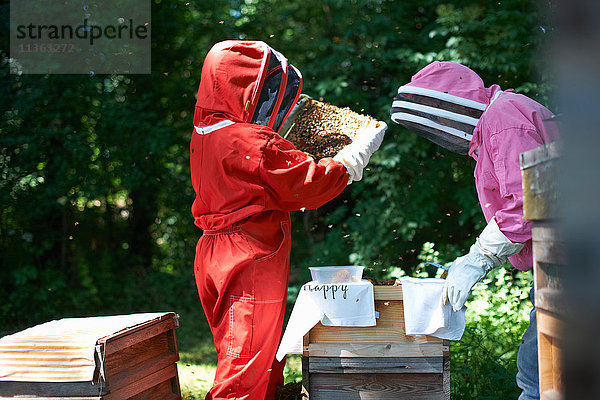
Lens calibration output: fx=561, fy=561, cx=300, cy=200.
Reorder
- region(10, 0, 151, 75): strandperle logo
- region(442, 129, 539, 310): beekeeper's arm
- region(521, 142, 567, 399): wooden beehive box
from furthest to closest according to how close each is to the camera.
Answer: region(10, 0, 151, 75): strandperle logo
region(442, 129, 539, 310): beekeeper's arm
region(521, 142, 567, 399): wooden beehive box

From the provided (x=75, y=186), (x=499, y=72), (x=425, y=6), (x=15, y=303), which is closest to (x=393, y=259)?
(x=499, y=72)

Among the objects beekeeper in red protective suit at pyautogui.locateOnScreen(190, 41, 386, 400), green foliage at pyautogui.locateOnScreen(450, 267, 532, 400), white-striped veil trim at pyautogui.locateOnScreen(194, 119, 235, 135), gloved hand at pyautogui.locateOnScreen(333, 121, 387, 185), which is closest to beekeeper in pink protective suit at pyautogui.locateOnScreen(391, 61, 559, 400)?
gloved hand at pyautogui.locateOnScreen(333, 121, 387, 185)

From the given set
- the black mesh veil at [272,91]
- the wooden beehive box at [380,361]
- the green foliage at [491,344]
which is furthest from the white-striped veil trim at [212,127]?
the green foliage at [491,344]

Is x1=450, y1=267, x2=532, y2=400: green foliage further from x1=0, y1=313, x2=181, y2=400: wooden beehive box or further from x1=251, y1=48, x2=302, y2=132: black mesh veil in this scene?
x1=251, y1=48, x2=302, y2=132: black mesh veil

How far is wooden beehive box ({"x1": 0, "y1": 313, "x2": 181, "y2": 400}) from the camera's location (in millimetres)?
2203

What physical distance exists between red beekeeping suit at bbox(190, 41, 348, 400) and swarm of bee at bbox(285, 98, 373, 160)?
221 mm

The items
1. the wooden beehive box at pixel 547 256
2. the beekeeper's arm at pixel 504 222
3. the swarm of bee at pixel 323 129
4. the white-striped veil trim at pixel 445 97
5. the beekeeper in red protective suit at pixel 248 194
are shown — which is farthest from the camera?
Answer: the swarm of bee at pixel 323 129

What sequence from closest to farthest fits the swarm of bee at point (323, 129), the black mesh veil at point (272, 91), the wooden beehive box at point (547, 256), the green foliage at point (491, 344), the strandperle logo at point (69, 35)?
the wooden beehive box at point (547, 256) → the black mesh veil at point (272, 91) → the swarm of bee at point (323, 129) → the green foliage at point (491, 344) → the strandperle logo at point (69, 35)

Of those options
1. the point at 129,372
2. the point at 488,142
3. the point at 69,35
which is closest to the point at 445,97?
the point at 488,142

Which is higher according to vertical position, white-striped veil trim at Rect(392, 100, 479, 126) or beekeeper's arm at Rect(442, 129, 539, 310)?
white-striped veil trim at Rect(392, 100, 479, 126)

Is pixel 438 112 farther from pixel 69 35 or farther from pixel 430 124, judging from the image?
pixel 69 35

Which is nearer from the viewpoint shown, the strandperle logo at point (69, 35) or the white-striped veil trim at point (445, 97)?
the white-striped veil trim at point (445, 97)

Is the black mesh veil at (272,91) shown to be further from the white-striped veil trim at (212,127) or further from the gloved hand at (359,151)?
the gloved hand at (359,151)

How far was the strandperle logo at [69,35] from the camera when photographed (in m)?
5.61
